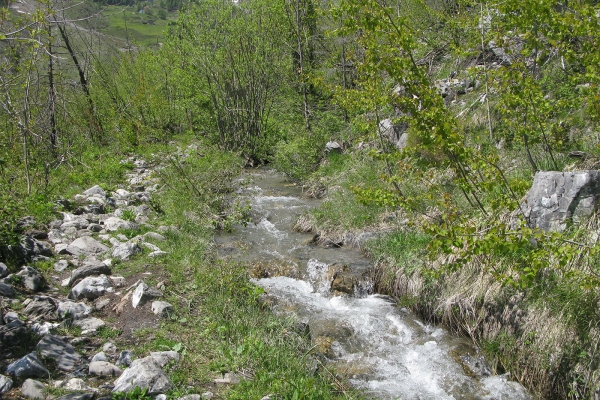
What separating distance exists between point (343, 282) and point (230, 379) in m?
3.76

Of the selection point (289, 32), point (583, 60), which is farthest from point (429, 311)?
point (289, 32)

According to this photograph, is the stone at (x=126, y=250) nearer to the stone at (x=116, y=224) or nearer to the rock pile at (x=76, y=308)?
the rock pile at (x=76, y=308)

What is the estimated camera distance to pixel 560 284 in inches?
201

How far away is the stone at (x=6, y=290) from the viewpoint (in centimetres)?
471

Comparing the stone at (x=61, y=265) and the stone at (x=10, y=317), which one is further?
the stone at (x=61, y=265)

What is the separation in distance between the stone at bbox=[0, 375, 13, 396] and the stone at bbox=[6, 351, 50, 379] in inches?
5.3

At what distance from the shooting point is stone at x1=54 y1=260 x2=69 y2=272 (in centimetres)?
588

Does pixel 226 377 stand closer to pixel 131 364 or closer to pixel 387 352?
pixel 131 364

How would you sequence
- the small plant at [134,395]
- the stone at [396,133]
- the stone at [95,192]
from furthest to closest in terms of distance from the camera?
the stone at [396,133]
the stone at [95,192]
the small plant at [134,395]

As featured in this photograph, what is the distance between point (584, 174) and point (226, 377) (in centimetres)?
505

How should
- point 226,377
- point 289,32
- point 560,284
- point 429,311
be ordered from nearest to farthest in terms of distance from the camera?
point 226,377 < point 560,284 < point 429,311 < point 289,32

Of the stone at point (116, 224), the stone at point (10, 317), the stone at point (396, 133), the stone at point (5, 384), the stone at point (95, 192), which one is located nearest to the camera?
the stone at point (5, 384)

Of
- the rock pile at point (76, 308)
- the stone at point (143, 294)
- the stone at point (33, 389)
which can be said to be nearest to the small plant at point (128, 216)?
the rock pile at point (76, 308)

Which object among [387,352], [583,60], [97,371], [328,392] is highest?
[583,60]
